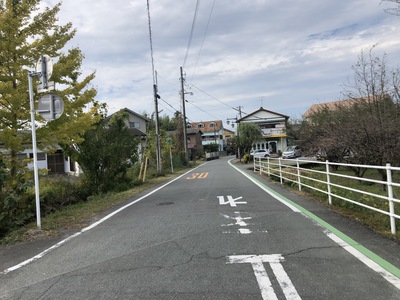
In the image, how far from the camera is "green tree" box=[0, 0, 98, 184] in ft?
30.6

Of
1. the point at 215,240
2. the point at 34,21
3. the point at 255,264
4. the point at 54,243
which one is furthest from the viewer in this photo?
the point at 34,21

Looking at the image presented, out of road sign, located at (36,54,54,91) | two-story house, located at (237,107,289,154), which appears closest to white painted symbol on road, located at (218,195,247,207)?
road sign, located at (36,54,54,91)

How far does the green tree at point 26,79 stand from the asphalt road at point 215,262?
3.90 meters

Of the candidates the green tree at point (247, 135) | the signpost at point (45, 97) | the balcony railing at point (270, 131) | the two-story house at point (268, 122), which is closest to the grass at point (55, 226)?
the signpost at point (45, 97)

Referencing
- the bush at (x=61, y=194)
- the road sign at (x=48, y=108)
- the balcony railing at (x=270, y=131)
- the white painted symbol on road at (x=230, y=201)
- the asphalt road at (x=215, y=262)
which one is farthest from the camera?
the balcony railing at (x=270, y=131)

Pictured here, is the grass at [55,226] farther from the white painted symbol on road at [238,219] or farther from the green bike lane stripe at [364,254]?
the green bike lane stripe at [364,254]

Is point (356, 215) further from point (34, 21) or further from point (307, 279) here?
point (34, 21)

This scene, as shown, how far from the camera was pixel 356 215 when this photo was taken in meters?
7.30

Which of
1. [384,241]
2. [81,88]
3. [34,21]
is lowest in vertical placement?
[384,241]

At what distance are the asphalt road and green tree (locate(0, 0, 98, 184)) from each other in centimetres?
390

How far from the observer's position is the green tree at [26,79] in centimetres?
934

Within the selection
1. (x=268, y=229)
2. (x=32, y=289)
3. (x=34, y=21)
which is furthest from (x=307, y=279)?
(x=34, y=21)

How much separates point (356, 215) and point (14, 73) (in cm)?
965

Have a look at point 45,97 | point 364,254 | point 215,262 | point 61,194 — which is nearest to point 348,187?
point 364,254
